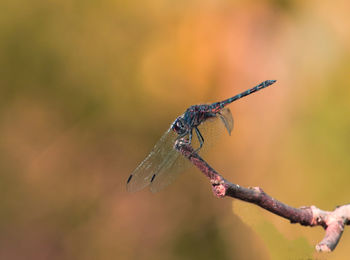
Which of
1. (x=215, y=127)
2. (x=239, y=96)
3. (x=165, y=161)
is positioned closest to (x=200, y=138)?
(x=215, y=127)

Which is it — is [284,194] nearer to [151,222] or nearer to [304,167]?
[304,167]

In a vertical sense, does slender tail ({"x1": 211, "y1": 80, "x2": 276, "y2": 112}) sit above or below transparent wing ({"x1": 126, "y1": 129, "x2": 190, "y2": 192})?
above

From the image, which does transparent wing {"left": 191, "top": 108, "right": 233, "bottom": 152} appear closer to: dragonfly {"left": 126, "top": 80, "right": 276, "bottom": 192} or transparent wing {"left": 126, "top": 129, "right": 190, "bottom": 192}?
dragonfly {"left": 126, "top": 80, "right": 276, "bottom": 192}

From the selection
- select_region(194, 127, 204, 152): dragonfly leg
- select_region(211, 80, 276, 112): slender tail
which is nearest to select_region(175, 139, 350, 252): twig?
select_region(194, 127, 204, 152): dragonfly leg

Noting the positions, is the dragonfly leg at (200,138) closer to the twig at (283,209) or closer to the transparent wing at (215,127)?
the transparent wing at (215,127)

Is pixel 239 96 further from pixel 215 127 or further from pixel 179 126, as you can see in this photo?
pixel 179 126

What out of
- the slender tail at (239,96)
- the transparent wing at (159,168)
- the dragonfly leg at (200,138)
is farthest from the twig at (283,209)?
the slender tail at (239,96)

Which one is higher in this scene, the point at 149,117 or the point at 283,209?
the point at 149,117

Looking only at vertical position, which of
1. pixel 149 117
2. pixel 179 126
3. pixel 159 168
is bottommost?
pixel 159 168
